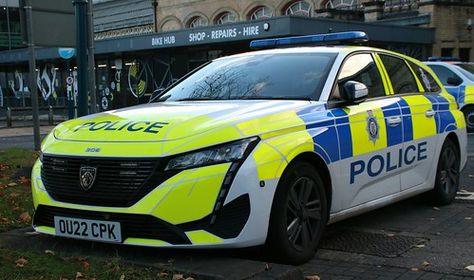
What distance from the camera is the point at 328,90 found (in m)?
4.91

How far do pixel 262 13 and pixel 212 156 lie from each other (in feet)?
104

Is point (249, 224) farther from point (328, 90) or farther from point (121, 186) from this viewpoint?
point (328, 90)

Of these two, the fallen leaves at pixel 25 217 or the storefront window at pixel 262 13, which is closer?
the fallen leaves at pixel 25 217

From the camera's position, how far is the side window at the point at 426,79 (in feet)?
21.1

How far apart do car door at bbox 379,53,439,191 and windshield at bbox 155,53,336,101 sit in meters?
1.01

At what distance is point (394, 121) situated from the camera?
546cm

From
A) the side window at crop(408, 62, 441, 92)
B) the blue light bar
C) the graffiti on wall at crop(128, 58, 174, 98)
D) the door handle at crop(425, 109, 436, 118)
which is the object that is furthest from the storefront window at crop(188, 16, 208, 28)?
the door handle at crop(425, 109, 436, 118)

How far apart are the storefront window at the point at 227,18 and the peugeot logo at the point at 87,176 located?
32.8 metres

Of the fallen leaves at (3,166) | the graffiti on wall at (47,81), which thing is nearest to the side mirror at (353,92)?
the fallen leaves at (3,166)

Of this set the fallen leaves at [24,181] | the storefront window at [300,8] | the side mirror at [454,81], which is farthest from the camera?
the storefront window at [300,8]

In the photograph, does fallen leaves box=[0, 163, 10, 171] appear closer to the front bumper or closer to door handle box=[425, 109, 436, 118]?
the front bumper

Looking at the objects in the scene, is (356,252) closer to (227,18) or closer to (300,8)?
(300,8)

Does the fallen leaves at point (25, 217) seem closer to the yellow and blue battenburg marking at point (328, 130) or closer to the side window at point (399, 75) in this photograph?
the yellow and blue battenburg marking at point (328, 130)

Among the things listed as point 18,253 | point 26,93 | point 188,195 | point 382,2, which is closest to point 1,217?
point 18,253
